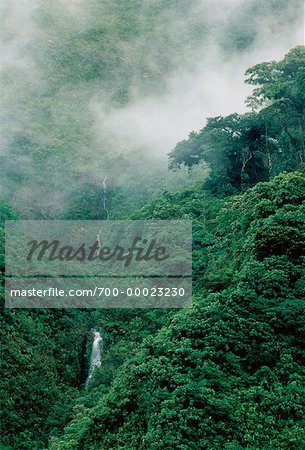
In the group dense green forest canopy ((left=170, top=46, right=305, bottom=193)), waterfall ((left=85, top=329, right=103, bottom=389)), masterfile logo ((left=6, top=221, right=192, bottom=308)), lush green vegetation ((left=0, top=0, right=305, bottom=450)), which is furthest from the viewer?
dense green forest canopy ((left=170, top=46, right=305, bottom=193))

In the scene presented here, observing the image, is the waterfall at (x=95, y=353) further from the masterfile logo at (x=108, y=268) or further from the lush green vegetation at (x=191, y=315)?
the masterfile logo at (x=108, y=268)

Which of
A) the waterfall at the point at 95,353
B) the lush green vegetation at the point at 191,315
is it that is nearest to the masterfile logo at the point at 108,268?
the lush green vegetation at the point at 191,315

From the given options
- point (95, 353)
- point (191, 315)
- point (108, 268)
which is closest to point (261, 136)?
point (108, 268)

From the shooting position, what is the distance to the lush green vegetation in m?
11.2

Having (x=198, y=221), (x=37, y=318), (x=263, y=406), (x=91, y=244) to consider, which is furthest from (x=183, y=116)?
(x=263, y=406)

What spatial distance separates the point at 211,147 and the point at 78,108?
1958cm

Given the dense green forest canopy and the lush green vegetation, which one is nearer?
the lush green vegetation

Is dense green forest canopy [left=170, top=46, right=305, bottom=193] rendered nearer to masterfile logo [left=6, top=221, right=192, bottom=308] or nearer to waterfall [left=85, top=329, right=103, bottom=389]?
masterfile logo [left=6, top=221, right=192, bottom=308]

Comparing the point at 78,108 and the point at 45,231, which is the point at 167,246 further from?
the point at 78,108

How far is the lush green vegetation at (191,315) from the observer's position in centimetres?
1116

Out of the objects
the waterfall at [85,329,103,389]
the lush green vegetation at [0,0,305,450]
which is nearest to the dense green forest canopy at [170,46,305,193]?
the lush green vegetation at [0,0,305,450]

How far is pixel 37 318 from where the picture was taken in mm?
19891

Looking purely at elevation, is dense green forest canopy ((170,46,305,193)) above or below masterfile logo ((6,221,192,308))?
above

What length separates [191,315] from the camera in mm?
13750
